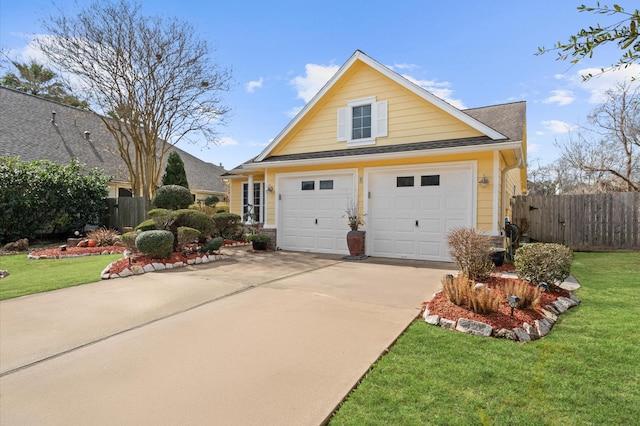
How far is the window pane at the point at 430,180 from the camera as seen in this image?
28.3 ft

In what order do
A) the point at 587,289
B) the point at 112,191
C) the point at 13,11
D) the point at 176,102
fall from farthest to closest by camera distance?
the point at 112,191 → the point at 176,102 → the point at 13,11 → the point at 587,289

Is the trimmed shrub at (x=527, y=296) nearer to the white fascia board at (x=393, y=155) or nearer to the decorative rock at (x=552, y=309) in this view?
the decorative rock at (x=552, y=309)

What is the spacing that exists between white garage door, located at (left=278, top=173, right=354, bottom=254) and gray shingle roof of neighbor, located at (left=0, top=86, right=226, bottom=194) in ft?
39.7

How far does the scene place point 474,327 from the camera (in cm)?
370

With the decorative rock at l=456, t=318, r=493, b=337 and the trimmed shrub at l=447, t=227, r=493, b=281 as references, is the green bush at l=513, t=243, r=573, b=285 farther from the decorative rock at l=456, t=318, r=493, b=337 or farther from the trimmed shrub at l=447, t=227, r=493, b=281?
the decorative rock at l=456, t=318, r=493, b=337

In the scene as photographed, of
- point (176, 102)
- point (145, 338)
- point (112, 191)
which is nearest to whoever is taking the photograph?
point (145, 338)

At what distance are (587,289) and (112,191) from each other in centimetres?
2036

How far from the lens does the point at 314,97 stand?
10.4m

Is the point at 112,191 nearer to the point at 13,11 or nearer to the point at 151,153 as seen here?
the point at 151,153

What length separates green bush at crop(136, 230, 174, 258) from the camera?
7.64 meters

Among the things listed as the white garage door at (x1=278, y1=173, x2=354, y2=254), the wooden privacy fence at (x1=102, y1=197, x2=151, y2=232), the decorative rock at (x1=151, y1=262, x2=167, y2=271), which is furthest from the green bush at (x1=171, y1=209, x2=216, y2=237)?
the wooden privacy fence at (x1=102, y1=197, x2=151, y2=232)

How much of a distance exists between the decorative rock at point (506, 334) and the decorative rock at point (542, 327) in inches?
12.9

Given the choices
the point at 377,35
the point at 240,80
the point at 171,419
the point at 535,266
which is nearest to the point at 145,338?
the point at 171,419

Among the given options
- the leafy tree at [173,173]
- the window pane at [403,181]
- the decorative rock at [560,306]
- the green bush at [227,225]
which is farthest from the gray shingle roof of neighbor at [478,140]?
the leafy tree at [173,173]
